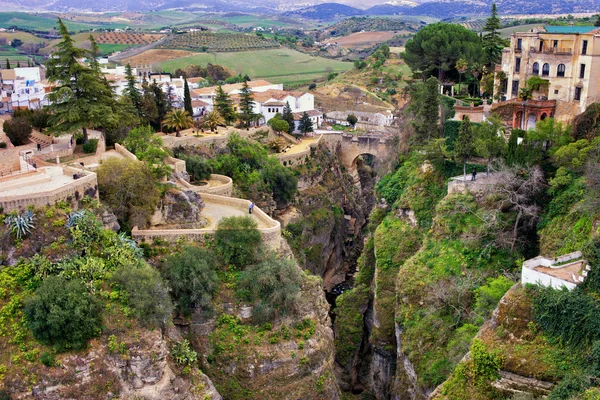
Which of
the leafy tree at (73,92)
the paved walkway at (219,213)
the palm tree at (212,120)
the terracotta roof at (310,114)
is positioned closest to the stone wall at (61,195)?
the leafy tree at (73,92)

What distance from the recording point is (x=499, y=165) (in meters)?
35.8

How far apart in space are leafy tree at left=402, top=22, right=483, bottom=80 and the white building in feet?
102

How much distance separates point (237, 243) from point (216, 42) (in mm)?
97684

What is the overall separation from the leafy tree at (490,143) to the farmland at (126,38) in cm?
10713

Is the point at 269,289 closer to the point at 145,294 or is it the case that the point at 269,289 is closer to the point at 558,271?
the point at 145,294

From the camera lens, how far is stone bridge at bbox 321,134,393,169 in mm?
63006

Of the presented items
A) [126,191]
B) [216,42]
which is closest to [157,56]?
[216,42]

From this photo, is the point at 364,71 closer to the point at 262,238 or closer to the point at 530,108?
the point at 530,108

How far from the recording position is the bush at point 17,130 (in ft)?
118

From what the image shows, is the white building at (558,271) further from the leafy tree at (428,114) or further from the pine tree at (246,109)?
the pine tree at (246,109)

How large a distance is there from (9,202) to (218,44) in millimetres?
100667

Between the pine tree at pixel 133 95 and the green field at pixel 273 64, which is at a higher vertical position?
the pine tree at pixel 133 95

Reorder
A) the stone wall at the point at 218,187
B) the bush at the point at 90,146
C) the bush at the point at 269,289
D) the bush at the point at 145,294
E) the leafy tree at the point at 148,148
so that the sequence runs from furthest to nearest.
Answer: the stone wall at the point at 218,187, the bush at the point at 90,146, the leafy tree at the point at 148,148, the bush at the point at 269,289, the bush at the point at 145,294

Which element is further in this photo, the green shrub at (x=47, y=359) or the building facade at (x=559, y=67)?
the building facade at (x=559, y=67)
